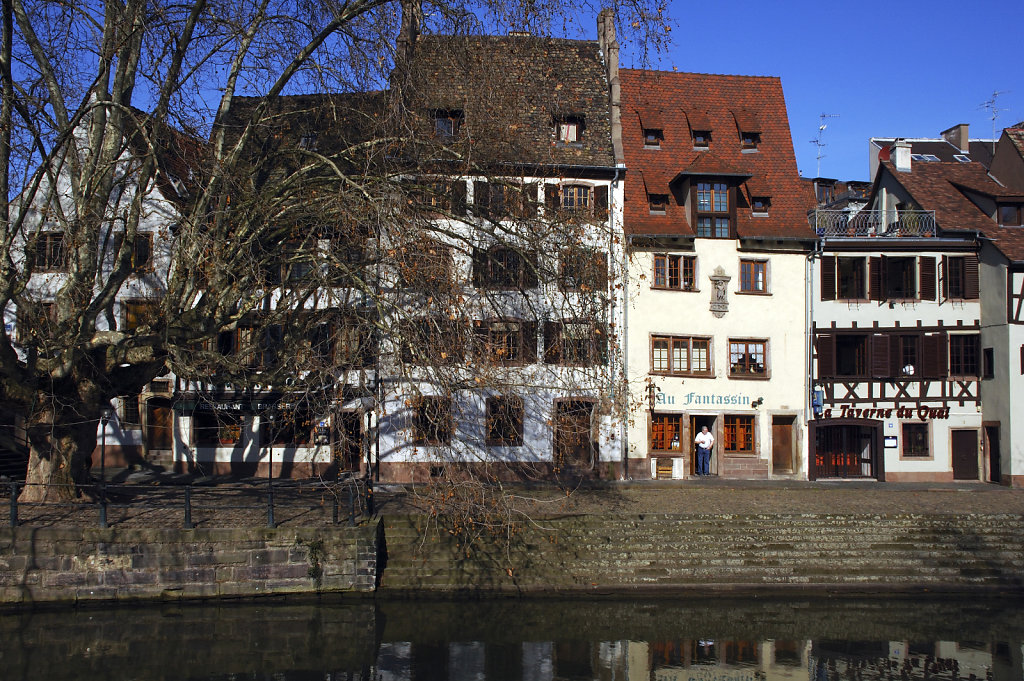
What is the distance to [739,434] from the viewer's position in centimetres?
2745

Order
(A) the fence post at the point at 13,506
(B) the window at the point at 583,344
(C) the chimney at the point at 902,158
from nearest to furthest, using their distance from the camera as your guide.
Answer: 1. (A) the fence post at the point at 13,506
2. (B) the window at the point at 583,344
3. (C) the chimney at the point at 902,158

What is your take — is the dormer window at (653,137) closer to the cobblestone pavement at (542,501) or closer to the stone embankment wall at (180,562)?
the cobblestone pavement at (542,501)

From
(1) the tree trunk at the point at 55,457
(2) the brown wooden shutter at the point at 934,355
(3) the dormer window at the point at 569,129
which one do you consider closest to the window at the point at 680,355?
(3) the dormer window at the point at 569,129

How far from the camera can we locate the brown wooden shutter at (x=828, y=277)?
27.7 meters

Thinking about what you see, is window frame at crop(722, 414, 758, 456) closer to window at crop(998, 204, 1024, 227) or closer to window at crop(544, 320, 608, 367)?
window at crop(544, 320, 608, 367)

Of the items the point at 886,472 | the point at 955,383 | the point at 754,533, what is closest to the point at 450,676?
the point at 754,533

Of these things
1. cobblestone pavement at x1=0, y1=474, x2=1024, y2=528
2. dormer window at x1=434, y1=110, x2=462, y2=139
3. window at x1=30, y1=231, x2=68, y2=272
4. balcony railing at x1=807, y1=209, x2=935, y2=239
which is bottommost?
cobblestone pavement at x1=0, y1=474, x2=1024, y2=528

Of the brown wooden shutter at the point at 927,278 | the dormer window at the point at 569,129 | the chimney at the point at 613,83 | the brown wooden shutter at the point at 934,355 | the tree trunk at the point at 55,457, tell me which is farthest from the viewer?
the brown wooden shutter at the point at 927,278

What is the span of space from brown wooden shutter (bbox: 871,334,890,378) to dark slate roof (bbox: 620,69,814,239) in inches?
161

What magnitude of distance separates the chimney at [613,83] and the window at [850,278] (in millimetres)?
7810

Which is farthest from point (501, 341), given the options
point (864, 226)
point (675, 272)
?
point (864, 226)

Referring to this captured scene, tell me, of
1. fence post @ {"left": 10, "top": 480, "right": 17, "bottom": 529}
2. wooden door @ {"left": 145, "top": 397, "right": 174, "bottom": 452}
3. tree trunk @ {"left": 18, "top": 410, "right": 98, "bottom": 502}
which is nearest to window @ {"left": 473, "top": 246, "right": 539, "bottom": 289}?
tree trunk @ {"left": 18, "top": 410, "right": 98, "bottom": 502}

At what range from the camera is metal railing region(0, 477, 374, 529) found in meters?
16.3

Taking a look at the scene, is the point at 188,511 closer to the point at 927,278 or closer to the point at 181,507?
the point at 181,507
